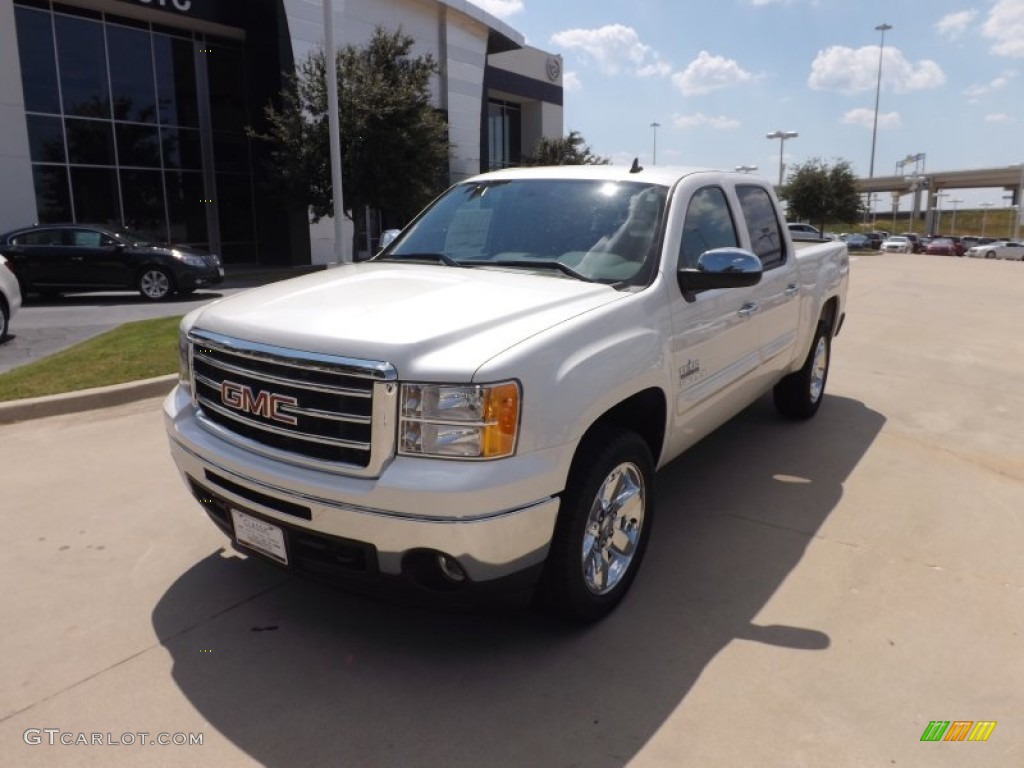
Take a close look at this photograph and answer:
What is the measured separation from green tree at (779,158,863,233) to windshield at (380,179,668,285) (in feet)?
174

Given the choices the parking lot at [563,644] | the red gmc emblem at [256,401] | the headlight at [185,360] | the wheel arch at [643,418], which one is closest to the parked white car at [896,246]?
the parking lot at [563,644]

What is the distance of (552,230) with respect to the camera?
3854 millimetres

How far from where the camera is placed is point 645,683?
283 centimetres

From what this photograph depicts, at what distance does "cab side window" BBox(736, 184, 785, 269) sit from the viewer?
476 cm

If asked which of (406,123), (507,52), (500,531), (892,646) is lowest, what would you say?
(892,646)

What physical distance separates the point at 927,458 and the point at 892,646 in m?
2.78

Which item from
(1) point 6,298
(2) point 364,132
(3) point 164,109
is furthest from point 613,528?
(3) point 164,109

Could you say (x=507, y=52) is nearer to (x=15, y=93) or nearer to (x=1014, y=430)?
(x=15, y=93)

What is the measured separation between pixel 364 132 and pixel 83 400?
1542cm

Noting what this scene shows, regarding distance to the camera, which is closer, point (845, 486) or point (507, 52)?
point (845, 486)

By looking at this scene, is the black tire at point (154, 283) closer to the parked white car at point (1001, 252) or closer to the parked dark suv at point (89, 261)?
the parked dark suv at point (89, 261)

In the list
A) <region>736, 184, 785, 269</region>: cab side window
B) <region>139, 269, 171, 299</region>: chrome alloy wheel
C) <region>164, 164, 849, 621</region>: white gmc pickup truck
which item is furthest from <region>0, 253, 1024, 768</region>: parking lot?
<region>139, 269, 171, 299</region>: chrome alloy wheel

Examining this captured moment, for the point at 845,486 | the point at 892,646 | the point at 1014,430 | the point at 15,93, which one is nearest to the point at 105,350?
the point at 845,486

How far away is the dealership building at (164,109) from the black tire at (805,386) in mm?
18354
